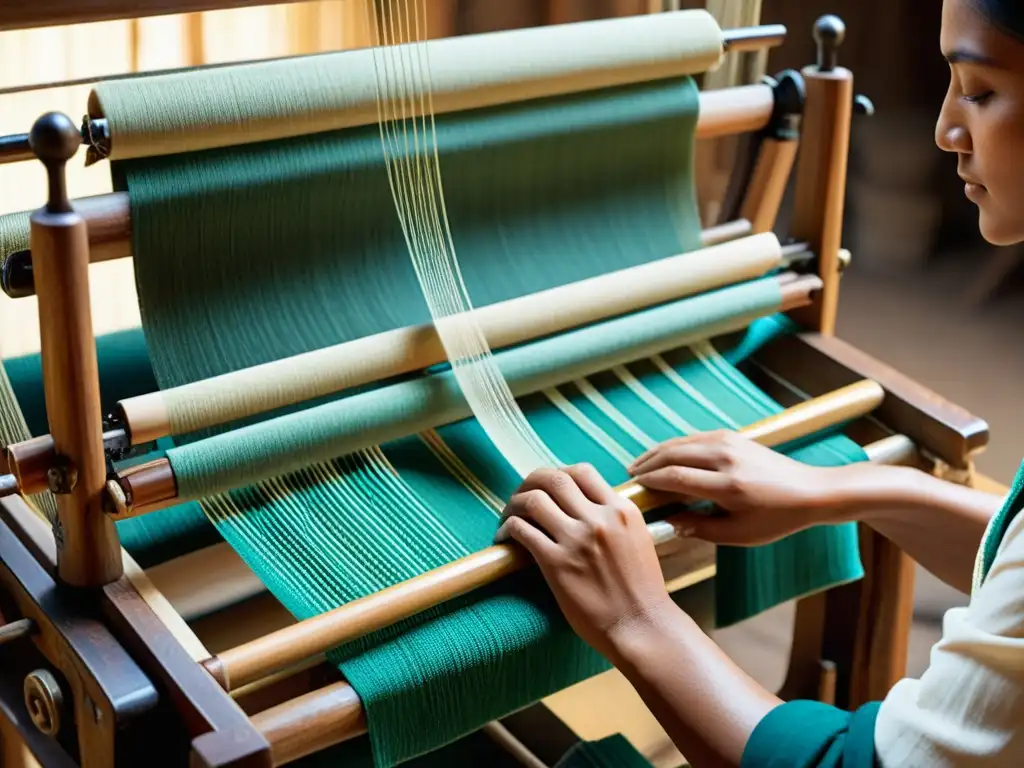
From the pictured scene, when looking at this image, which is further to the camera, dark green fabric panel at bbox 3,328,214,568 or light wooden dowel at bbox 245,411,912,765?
dark green fabric panel at bbox 3,328,214,568

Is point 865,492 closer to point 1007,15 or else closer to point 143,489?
point 1007,15

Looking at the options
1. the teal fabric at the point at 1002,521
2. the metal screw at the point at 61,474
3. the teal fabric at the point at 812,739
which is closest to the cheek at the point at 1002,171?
the teal fabric at the point at 1002,521

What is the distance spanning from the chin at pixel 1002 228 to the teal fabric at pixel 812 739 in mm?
358

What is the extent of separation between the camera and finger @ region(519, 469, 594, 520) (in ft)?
3.81

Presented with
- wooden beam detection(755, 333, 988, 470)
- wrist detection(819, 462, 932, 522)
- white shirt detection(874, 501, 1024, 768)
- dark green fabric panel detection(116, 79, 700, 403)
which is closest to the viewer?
white shirt detection(874, 501, 1024, 768)

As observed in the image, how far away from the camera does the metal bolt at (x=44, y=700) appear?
3.50 feet

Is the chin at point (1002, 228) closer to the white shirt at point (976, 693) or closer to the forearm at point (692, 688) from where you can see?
the white shirt at point (976, 693)

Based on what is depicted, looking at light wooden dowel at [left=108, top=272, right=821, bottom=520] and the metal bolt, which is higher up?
light wooden dowel at [left=108, top=272, right=821, bottom=520]

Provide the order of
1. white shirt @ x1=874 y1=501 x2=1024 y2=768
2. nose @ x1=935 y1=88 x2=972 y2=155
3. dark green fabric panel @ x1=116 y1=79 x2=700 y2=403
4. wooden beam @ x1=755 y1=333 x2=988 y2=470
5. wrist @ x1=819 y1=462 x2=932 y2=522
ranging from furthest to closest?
1. wooden beam @ x1=755 y1=333 x2=988 y2=470
2. wrist @ x1=819 y1=462 x2=932 y2=522
3. dark green fabric panel @ x1=116 y1=79 x2=700 y2=403
4. nose @ x1=935 y1=88 x2=972 y2=155
5. white shirt @ x1=874 y1=501 x2=1024 y2=768

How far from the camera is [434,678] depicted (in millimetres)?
1089

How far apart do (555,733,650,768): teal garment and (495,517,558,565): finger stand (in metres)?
0.44

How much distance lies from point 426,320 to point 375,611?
0.39 m

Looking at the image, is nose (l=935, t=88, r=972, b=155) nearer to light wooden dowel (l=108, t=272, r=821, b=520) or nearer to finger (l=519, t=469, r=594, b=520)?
finger (l=519, t=469, r=594, b=520)

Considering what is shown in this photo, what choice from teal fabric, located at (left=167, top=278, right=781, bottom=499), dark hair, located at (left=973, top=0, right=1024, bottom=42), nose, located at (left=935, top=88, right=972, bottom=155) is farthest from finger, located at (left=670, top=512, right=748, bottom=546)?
dark hair, located at (left=973, top=0, right=1024, bottom=42)
